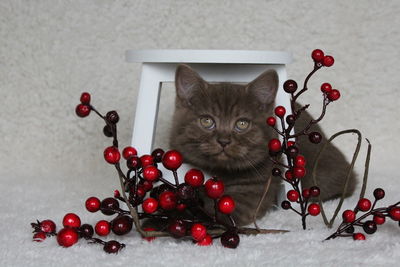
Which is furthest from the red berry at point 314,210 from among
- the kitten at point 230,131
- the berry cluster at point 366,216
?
the kitten at point 230,131

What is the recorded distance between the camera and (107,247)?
111 centimetres

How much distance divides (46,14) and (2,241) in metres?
1.20

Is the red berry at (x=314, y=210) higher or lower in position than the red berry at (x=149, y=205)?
higher

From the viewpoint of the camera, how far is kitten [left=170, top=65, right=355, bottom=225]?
1.40 meters

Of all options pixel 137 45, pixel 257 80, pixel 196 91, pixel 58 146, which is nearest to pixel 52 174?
pixel 58 146

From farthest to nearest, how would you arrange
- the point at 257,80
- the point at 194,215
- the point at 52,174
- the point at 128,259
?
the point at 52,174, the point at 257,80, the point at 194,215, the point at 128,259

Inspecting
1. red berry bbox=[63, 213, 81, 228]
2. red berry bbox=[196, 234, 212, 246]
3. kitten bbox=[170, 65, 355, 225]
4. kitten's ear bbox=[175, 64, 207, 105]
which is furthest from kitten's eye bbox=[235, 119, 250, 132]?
red berry bbox=[63, 213, 81, 228]

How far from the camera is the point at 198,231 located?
111cm

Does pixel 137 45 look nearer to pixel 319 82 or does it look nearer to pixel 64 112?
pixel 64 112

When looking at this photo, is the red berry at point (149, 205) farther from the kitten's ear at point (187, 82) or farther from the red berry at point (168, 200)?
the kitten's ear at point (187, 82)

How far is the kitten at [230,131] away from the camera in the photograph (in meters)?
1.40

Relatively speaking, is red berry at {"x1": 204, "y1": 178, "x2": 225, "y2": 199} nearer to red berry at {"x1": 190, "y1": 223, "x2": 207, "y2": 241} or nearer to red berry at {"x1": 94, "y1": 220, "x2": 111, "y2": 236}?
red berry at {"x1": 190, "y1": 223, "x2": 207, "y2": 241}

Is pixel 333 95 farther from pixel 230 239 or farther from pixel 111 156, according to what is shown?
pixel 111 156

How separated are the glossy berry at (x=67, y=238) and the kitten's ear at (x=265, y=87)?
2.01 ft
